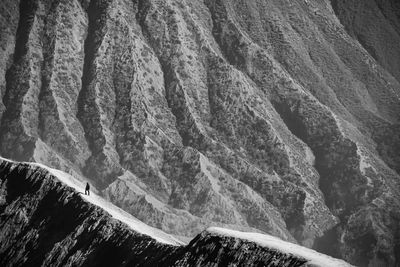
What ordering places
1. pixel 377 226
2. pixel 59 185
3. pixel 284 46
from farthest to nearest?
1. pixel 284 46
2. pixel 377 226
3. pixel 59 185

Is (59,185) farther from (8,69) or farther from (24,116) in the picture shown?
(8,69)

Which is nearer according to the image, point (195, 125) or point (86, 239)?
point (86, 239)

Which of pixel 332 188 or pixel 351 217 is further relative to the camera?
pixel 332 188

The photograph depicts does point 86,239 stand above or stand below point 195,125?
above

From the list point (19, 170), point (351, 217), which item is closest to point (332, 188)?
point (351, 217)
